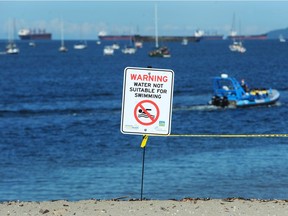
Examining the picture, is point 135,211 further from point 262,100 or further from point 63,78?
point 63,78

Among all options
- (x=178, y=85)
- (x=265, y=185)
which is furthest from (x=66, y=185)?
(x=178, y=85)

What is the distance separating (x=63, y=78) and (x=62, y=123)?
52.1 metres

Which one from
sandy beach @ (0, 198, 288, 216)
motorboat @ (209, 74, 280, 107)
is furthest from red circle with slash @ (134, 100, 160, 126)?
motorboat @ (209, 74, 280, 107)

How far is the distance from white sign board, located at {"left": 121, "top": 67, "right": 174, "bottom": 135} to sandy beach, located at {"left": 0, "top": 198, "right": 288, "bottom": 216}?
114 cm

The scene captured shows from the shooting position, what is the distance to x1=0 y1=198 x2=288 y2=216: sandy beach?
11.7 metres

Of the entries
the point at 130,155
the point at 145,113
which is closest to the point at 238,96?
the point at 130,155

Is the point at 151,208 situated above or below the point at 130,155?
above

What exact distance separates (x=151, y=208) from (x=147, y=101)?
1642mm

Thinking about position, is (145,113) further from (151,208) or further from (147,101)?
(151,208)

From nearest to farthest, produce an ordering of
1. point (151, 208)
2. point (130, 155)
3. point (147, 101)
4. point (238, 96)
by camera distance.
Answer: point (151, 208) < point (147, 101) < point (130, 155) < point (238, 96)

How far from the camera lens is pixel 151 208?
12008 millimetres

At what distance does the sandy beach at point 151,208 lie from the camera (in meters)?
11.7

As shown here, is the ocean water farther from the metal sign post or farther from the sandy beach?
the metal sign post

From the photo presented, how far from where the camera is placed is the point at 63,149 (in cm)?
3073
